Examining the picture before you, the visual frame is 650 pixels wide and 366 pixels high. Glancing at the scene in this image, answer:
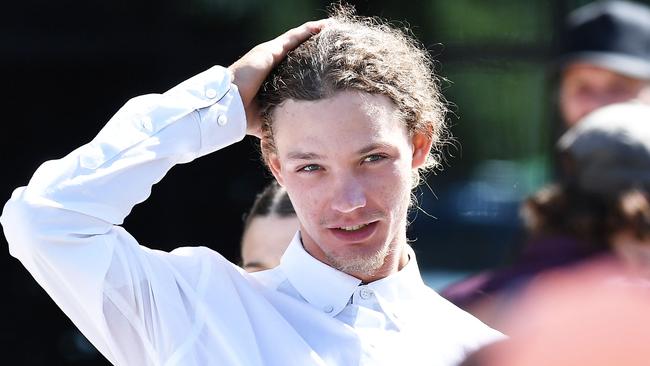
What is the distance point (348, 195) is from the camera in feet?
6.46

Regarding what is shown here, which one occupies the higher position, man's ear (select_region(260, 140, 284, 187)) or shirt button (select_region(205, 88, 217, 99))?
shirt button (select_region(205, 88, 217, 99))

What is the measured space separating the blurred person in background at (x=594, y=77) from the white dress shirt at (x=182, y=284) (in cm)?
20

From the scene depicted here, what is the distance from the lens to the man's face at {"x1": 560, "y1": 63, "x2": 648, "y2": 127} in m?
2.95

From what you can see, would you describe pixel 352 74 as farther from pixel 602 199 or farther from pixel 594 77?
pixel 594 77

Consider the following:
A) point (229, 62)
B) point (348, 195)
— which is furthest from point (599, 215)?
point (229, 62)

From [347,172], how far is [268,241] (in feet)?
2.25

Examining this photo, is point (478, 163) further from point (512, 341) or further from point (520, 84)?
point (512, 341)

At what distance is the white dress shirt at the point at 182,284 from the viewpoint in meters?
1.92

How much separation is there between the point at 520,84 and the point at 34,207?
9.40ft

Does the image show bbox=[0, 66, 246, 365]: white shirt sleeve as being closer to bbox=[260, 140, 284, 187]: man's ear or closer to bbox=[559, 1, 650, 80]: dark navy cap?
bbox=[260, 140, 284, 187]: man's ear

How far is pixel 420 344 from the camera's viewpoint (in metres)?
2.03

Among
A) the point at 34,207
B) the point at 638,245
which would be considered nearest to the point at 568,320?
the point at 638,245

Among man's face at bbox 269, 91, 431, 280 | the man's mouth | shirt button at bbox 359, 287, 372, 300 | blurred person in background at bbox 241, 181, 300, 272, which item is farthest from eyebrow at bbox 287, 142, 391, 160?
blurred person in background at bbox 241, 181, 300, 272

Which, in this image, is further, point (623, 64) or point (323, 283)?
point (623, 64)
